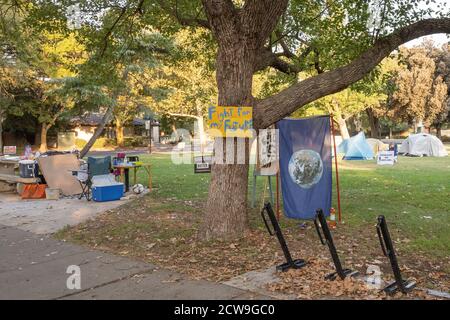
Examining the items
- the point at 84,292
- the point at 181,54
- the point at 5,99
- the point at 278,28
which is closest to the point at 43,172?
the point at 181,54

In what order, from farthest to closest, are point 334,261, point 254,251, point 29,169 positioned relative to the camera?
1. point 29,169
2. point 254,251
3. point 334,261

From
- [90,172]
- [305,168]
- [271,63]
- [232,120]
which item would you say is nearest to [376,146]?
[271,63]

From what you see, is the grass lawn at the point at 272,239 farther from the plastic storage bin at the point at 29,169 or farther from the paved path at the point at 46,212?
the plastic storage bin at the point at 29,169

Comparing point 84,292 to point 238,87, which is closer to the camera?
point 84,292

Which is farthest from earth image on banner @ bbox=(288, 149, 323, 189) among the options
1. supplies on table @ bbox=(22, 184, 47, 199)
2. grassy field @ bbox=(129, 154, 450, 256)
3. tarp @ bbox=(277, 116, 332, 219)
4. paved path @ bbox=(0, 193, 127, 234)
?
supplies on table @ bbox=(22, 184, 47, 199)

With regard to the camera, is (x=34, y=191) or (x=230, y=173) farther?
(x=34, y=191)

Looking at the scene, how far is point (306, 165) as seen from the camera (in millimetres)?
8922

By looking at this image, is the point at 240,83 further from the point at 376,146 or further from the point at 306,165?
the point at 376,146

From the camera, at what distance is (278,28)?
37.5 feet

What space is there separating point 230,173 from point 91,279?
8.92 ft

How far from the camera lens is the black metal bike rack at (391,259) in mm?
4465
